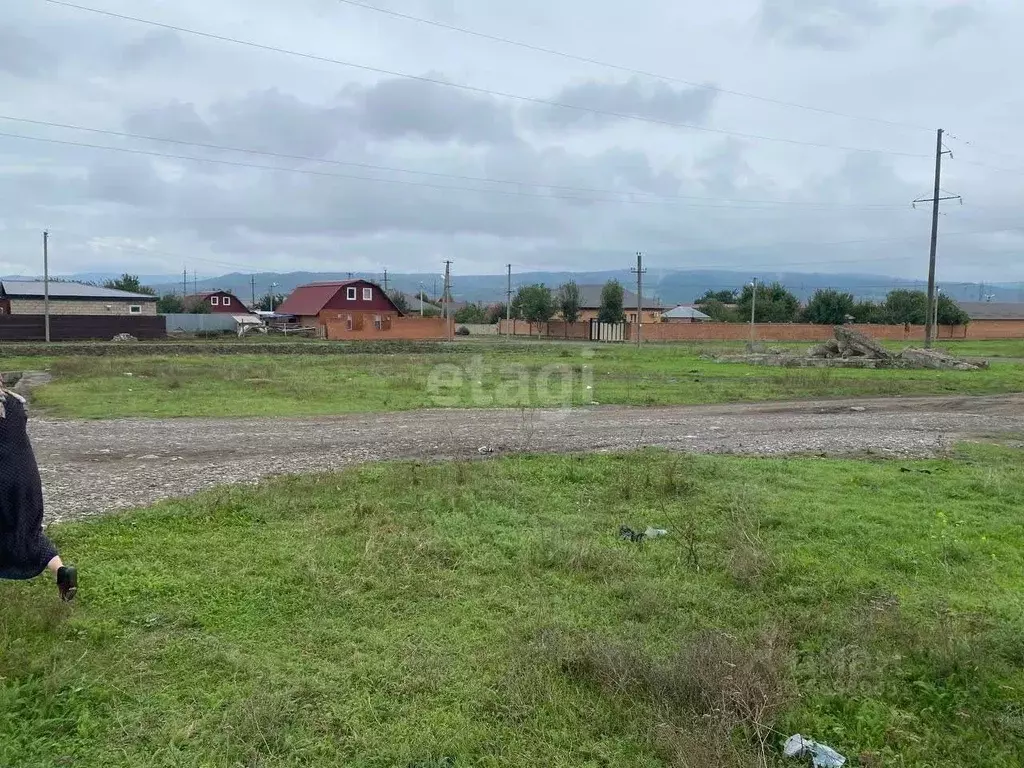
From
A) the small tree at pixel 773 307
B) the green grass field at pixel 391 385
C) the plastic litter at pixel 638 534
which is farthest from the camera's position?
the small tree at pixel 773 307

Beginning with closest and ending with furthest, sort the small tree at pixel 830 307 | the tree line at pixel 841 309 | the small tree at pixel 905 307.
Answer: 1. the tree line at pixel 841 309
2. the small tree at pixel 830 307
3. the small tree at pixel 905 307

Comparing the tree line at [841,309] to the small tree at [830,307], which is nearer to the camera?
the tree line at [841,309]

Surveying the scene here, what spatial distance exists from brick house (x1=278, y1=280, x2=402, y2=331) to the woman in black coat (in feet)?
198

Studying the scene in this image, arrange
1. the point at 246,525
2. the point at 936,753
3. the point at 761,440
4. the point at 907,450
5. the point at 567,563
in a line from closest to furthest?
the point at 936,753 < the point at 567,563 < the point at 246,525 < the point at 907,450 < the point at 761,440

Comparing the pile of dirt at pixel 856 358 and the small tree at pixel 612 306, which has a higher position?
the small tree at pixel 612 306

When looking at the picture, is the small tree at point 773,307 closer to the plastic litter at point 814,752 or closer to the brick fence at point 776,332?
the brick fence at point 776,332

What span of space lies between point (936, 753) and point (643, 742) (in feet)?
4.81

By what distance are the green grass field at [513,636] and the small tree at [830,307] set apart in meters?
77.2

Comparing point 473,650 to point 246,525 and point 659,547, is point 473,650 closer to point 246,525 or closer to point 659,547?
point 659,547

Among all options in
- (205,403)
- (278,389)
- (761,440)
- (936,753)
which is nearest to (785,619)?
(936,753)

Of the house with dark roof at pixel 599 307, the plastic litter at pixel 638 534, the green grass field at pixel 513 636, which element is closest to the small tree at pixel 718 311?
the house with dark roof at pixel 599 307

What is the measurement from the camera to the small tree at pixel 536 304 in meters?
80.2

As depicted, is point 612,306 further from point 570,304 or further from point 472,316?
point 472,316

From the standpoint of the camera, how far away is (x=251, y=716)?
3.79m
